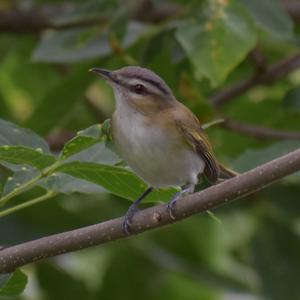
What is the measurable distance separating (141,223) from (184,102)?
1774mm

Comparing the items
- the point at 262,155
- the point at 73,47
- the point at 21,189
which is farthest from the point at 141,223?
the point at 73,47

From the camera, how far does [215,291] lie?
4379 millimetres

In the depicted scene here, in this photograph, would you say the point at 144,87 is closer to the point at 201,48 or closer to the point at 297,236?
the point at 201,48

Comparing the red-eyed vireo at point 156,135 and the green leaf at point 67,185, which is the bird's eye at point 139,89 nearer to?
the red-eyed vireo at point 156,135

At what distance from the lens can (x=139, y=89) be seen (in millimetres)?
3176

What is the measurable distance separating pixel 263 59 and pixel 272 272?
1.01 m

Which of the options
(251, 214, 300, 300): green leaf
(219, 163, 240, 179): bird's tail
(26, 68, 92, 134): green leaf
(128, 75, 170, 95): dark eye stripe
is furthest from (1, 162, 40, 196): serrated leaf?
(251, 214, 300, 300): green leaf

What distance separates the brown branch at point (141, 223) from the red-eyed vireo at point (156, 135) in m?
0.68

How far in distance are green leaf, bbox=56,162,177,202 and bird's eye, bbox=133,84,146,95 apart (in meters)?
0.75

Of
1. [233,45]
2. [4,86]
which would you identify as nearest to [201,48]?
[233,45]

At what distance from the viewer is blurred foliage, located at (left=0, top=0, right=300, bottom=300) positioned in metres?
3.63

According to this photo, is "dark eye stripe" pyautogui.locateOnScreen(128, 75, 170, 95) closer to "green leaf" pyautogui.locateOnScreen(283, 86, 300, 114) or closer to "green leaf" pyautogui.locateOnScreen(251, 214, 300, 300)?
"green leaf" pyautogui.locateOnScreen(283, 86, 300, 114)

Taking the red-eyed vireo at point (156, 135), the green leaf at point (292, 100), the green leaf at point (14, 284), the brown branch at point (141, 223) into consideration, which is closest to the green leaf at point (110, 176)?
the brown branch at point (141, 223)

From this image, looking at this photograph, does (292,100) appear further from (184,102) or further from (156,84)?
(156,84)
